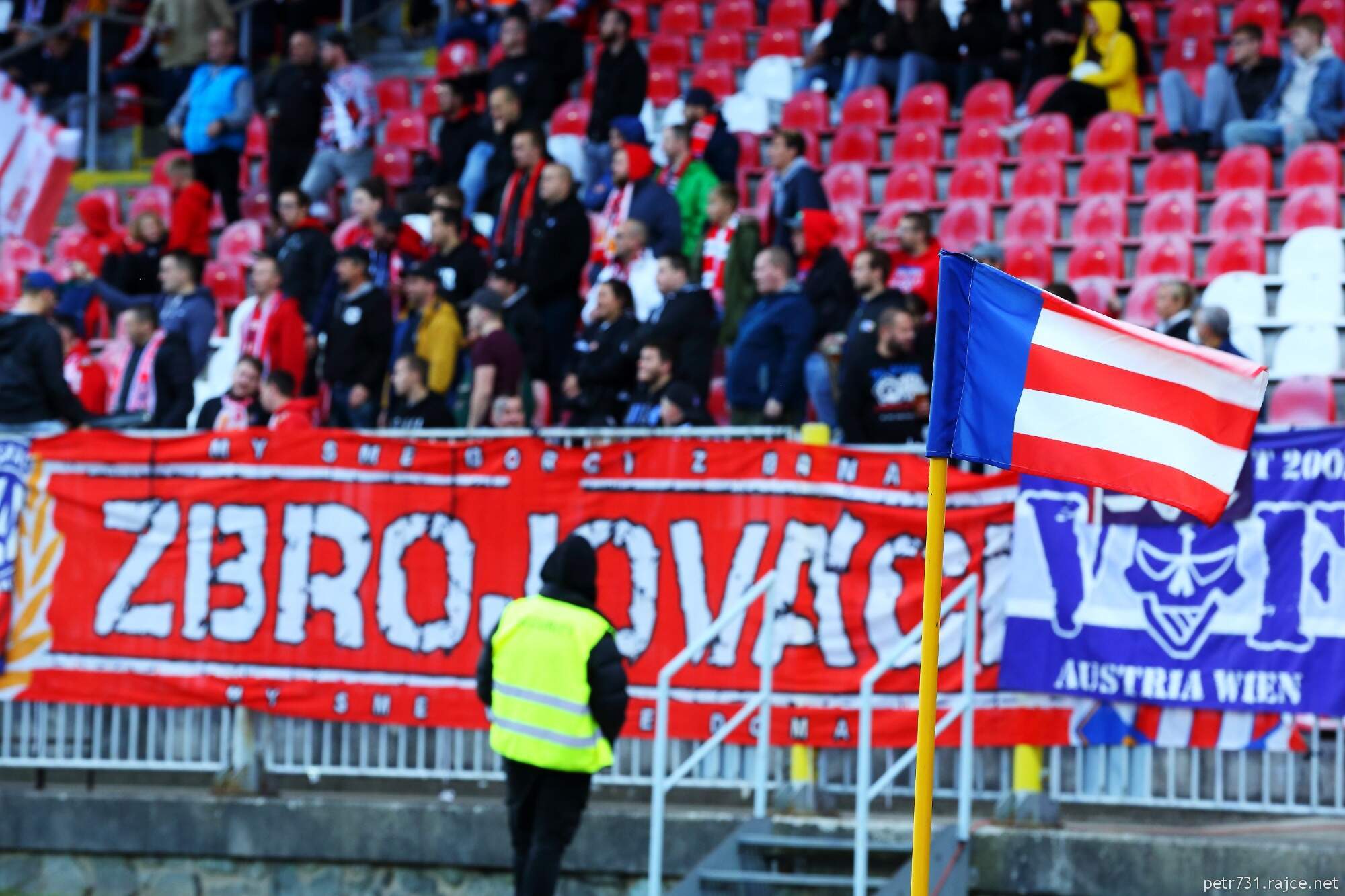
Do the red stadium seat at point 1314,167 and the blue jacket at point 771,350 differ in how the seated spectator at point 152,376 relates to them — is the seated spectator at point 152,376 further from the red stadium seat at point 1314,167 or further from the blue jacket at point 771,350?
the red stadium seat at point 1314,167

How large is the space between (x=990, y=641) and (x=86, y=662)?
17.3 ft

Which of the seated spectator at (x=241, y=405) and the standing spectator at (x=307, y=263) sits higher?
the standing spectator at (x=307, y=263)

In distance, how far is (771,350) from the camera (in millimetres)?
13422

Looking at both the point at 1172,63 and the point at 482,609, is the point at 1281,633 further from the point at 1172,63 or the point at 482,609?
the point at 1172,63

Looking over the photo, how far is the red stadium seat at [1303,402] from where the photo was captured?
1288 centimetres

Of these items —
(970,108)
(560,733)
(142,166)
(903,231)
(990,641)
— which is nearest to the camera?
(560,733)

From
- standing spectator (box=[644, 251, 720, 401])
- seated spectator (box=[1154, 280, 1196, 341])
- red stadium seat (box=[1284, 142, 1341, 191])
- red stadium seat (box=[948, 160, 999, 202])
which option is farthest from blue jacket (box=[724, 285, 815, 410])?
red stadium seat (box=[1284, 142, 1341, 191])

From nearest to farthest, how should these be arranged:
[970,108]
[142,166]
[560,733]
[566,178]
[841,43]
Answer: [560,733] → [566,178] → [970,108] → [841,43] → [142,166]

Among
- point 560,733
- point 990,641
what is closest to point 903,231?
point 990,641

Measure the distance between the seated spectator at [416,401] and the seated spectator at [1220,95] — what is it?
5989mm

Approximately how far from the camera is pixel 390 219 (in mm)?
16016

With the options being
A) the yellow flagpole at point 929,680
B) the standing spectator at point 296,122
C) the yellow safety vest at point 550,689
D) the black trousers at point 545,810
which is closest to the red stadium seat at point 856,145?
the standing spectator at point 296,122

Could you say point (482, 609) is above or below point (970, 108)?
below

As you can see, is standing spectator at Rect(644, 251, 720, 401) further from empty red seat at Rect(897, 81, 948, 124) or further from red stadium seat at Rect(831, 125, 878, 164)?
empty red seat at Rect(897, 81, 948, 124)
